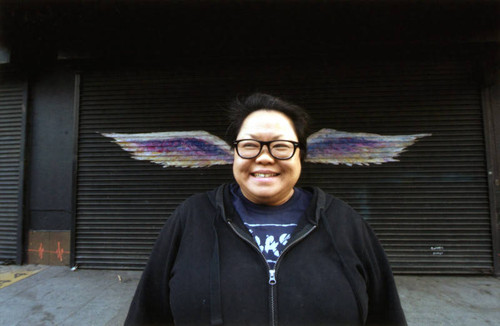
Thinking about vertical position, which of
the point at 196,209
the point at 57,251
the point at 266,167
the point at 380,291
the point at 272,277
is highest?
the point at 266,167

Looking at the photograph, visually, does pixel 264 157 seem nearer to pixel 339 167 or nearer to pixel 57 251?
pixel 339 167

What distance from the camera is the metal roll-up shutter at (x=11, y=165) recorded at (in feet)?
14.5

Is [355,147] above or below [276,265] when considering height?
above

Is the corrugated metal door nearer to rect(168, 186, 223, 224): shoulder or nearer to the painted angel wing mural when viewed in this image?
the painted angel wing mural

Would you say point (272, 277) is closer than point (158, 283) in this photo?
Yes

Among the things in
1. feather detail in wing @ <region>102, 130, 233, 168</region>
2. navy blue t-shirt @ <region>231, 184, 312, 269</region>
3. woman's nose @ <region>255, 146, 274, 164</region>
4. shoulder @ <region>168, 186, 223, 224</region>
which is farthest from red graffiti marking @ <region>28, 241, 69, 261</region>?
woman's nose @ <region>255, 146, 274, 164</region>

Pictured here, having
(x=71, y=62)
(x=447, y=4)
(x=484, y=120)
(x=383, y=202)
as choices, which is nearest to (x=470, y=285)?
(x=383, y=202)

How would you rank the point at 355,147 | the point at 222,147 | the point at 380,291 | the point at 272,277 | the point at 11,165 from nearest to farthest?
the point at 272,277
the point at 380,291
the point at 355,147
the point at 222,147
the point at 11,165

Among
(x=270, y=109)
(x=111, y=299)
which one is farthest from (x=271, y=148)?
(x=111, y=299)

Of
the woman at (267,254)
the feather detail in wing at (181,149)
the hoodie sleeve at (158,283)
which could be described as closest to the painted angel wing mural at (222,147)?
the feather detail in wing at (181,149)

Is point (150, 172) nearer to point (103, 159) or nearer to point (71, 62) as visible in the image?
point (103, 159)

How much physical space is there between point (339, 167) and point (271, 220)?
10.1 feet

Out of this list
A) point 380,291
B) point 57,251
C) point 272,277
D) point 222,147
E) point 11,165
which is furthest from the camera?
point 11,165

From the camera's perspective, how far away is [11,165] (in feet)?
14.8
